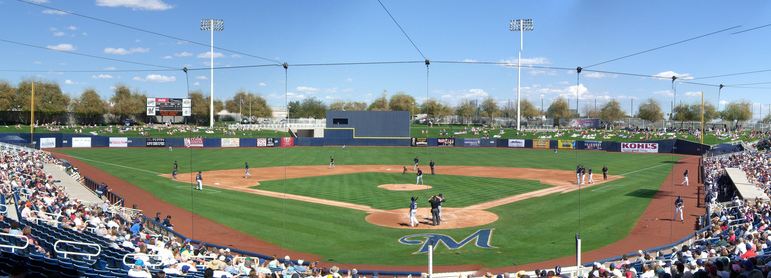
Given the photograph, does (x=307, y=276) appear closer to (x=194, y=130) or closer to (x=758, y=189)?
(x=758, y=189)

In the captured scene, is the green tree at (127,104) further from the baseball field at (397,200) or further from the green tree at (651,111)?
the green tree at (651,111)

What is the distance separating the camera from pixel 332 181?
153 feet

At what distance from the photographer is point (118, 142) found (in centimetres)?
7981

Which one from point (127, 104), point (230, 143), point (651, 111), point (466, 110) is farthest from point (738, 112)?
point (127, 104)

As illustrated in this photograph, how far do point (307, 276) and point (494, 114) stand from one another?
550 ft

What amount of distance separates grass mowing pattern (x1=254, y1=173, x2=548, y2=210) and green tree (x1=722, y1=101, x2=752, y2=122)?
391 ft

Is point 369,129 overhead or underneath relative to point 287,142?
overhead

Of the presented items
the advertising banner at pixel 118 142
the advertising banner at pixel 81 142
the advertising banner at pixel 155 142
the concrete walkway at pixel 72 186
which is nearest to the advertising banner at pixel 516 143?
the advertising banner at pixel 155 142

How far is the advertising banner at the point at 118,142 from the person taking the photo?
7944 centimetres

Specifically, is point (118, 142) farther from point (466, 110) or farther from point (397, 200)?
point (466, 110)

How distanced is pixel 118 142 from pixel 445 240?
68150mm

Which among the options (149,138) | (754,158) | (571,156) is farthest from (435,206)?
(149,138)

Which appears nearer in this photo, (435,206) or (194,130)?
(435,206)

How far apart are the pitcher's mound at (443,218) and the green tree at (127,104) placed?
109 metres
